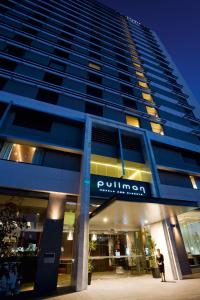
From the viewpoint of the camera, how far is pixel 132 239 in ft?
49.8

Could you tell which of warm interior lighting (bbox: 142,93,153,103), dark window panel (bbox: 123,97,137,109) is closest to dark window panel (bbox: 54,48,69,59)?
dark window panel (bbox: 123,97,137,109)

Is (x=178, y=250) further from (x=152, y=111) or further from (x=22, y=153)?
(x=152, y=111)

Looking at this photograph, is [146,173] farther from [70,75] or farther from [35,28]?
[35,28]

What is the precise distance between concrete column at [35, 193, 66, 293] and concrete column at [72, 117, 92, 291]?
0.95 meters

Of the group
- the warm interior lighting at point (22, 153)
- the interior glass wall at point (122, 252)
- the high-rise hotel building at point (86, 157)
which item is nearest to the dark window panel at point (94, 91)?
the high-rise hotel building at point (86, 157)

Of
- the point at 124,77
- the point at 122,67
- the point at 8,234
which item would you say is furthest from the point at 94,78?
the point at 8,234

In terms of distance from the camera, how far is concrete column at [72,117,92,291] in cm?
921

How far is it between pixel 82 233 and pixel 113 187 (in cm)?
374

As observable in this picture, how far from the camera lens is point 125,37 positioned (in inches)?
1307

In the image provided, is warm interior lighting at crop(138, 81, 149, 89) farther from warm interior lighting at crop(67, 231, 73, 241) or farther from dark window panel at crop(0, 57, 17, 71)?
warm interior lighting at crop(67, 231, 73, 241)

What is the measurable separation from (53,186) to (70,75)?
11572 millimetres

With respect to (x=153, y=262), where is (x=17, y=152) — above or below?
above

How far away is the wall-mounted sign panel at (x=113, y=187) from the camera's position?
1238cm

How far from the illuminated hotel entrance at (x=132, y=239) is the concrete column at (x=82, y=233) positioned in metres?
0.91
